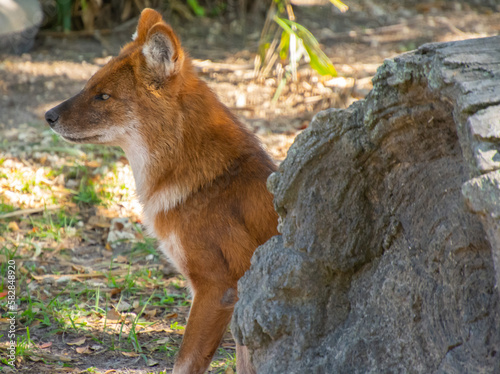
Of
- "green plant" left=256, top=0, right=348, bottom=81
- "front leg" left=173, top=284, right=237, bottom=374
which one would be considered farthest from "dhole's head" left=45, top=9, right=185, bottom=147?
"green plant" left=256, top=0, right=348, bottom=81

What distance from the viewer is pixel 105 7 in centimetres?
846

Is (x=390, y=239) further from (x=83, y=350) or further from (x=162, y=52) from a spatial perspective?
(x=83, y=350)

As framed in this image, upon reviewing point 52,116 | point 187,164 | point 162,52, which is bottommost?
point 187,164

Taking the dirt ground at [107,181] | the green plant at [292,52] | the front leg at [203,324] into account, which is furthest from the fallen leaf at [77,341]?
the green plant at [292,52]

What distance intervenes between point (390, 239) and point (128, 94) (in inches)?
68.4

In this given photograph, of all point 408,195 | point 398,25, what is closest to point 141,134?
point 408,195

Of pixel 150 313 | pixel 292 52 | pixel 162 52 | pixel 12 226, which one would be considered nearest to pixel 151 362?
pixel 150 313

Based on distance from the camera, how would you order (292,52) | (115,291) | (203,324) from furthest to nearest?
(292,52)
(115,291)
(203,324)

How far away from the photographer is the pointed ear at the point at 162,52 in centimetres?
328

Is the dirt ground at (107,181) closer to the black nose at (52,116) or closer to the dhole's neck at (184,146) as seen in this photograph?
the dhole's neck at (184,146)

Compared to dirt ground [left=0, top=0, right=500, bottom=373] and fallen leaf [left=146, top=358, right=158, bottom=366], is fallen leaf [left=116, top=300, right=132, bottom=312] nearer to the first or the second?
dirt ground [left=0, top=0, right=500, bottom=373]

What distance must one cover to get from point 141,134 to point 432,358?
1.98 meters

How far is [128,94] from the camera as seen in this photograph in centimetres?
340

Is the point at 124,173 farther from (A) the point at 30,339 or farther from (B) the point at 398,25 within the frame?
(B) the point at 398,25
